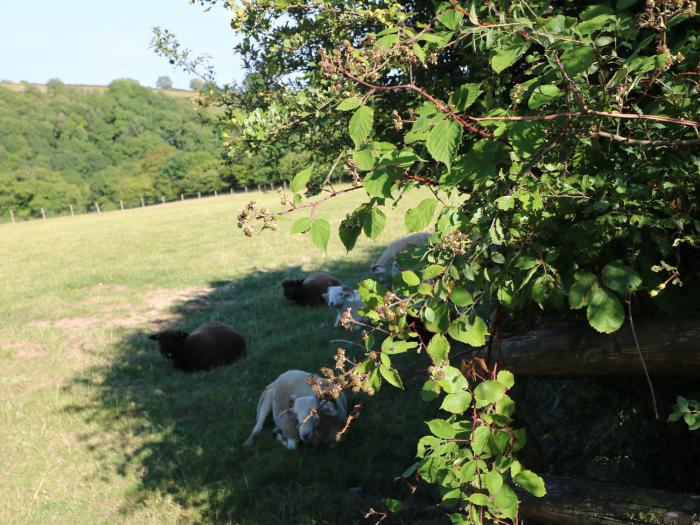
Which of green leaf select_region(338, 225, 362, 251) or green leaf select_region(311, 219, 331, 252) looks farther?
green leaf select_region(338, 225, 362, 251)

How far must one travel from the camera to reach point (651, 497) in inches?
98.9

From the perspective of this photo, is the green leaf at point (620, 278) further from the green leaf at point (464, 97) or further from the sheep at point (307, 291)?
the sheep at point (307, 291)

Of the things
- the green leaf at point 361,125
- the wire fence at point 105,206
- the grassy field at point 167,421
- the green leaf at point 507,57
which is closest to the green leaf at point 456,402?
the green leaf at point 361,125

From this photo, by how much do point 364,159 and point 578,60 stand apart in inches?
26.1

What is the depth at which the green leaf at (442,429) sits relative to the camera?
196 cm

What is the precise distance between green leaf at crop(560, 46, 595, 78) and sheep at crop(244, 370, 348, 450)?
13.6ft

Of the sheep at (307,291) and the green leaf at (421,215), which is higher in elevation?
the green leaf at (421,215)

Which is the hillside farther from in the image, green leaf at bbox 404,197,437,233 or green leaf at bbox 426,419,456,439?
green leaf at bbox 426,419,456,439

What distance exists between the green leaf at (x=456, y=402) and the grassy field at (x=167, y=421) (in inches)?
114

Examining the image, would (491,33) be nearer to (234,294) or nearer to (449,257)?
(449,257)

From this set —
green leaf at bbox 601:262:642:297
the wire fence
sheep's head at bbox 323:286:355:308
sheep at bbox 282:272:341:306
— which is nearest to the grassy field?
sheep at bbox 282:272:341:306

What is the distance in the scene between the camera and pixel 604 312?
188cm

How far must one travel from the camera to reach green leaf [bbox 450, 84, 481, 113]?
1.86 meters

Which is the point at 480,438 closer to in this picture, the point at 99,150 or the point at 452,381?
the point at 452,381
